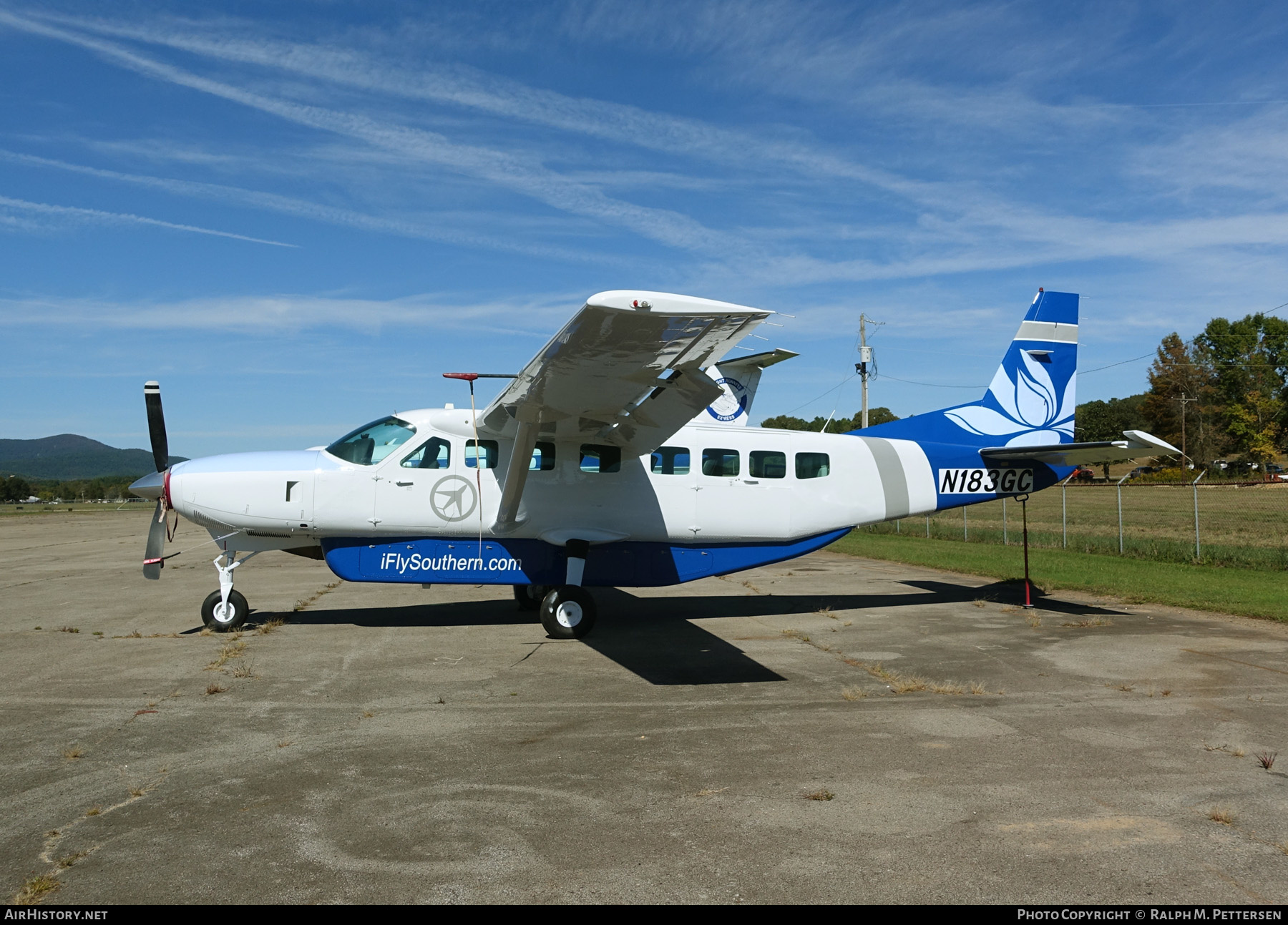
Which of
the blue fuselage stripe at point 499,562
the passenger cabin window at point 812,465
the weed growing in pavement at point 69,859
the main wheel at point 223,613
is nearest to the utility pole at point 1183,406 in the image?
the passenger cabin window at point 812,465

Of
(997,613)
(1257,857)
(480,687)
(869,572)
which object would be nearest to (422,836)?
(480,687)

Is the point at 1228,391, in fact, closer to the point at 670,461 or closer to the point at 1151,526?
the point at 1151,526

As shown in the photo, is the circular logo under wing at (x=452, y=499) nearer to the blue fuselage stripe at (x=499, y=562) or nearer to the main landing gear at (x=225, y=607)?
the blue fuselage stripe at (x=499, y=562)

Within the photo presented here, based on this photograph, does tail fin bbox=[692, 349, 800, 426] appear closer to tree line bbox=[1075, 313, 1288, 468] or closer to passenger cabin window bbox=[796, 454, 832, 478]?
passenger cabin window bbox=[796, 454, 832, 478]

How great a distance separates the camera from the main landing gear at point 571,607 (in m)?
10.7

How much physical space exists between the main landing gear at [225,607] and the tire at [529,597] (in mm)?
3764

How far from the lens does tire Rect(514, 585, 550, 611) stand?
42.1ft

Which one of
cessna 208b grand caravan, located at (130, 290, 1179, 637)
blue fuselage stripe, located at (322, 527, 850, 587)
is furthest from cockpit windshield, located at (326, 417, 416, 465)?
blue fuselage stripe, located at (322, 527, 850, 587)

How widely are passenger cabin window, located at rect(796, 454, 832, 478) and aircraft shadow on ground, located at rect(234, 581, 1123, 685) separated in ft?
7.19

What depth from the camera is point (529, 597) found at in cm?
1284

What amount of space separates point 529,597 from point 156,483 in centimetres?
524

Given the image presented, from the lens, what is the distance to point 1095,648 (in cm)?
974

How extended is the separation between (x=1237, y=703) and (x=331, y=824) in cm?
726

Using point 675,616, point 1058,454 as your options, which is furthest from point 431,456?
point 1058,454
